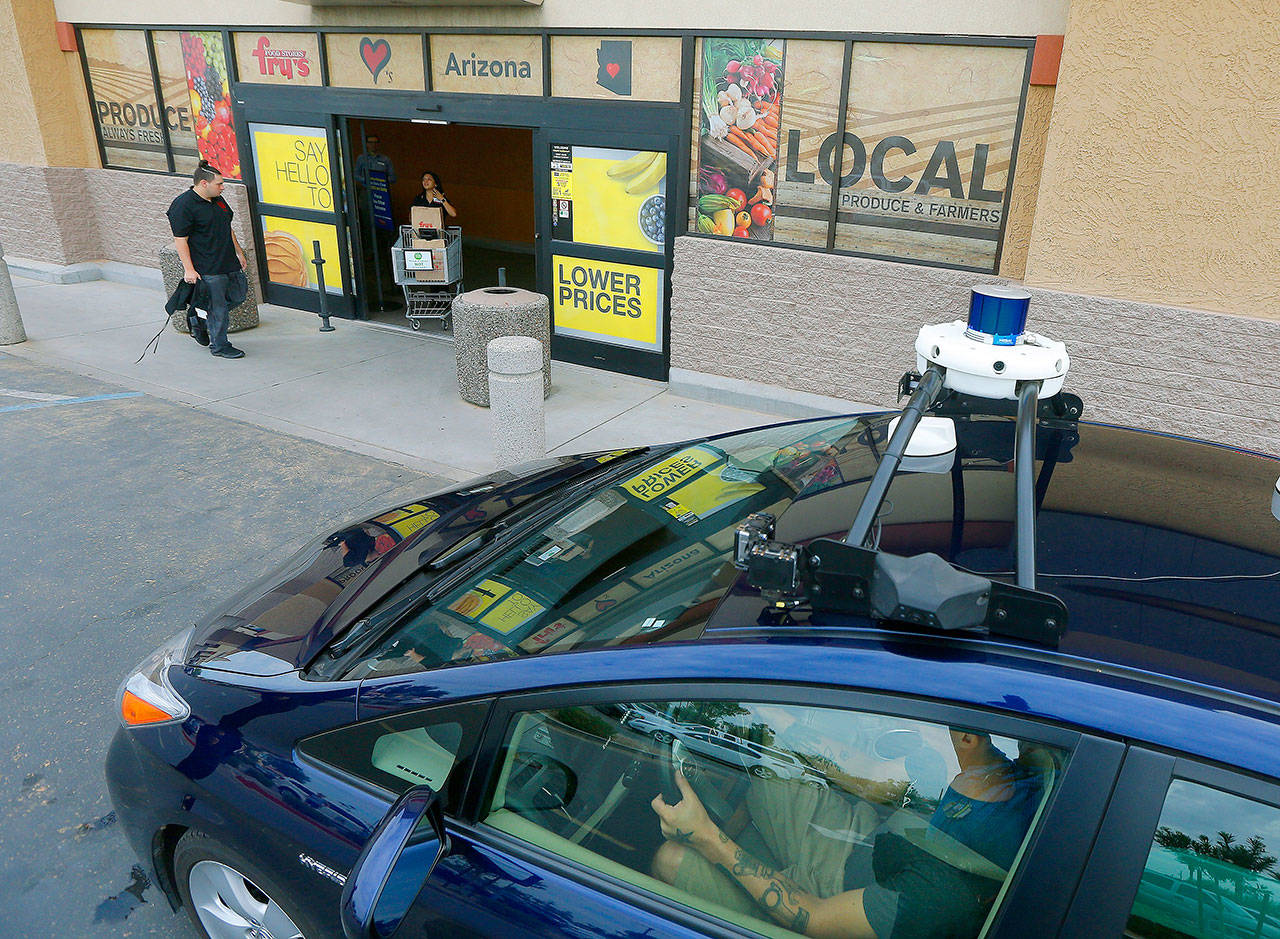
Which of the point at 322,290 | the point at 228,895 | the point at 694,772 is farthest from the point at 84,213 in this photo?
the point at 694,772

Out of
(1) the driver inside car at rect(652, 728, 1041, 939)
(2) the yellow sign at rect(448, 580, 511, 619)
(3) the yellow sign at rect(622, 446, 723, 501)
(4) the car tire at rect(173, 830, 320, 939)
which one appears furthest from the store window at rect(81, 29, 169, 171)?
(1) the driver inside car at rect(652, 728, 1041, 939)

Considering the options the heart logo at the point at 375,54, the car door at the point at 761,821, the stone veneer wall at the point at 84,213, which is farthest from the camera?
the stone veneer wall at the point at 84,213

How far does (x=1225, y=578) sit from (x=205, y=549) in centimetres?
515

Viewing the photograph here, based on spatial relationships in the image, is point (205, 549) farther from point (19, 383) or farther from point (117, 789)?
point (19, 383)

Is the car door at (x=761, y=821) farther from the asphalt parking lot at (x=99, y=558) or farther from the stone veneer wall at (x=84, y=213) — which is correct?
the stone veneer wall at (x=84, y=213)

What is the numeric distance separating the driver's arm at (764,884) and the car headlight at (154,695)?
1454 mm

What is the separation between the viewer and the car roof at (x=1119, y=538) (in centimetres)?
162

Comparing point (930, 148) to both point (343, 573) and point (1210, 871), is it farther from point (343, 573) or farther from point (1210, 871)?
point (1210, 871)

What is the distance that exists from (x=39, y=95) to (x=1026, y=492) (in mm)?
13443

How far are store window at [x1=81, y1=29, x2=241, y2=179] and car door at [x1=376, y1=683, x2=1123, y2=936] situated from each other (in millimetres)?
10529

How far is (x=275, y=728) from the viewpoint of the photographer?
2281 mm

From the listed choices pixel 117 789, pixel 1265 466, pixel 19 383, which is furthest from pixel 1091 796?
pixel 19 383

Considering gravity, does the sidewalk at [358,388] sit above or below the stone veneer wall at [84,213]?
below

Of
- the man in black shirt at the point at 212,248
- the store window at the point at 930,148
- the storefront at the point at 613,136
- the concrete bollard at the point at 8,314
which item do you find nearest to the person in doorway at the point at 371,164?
the storefront at the point at 613,136
